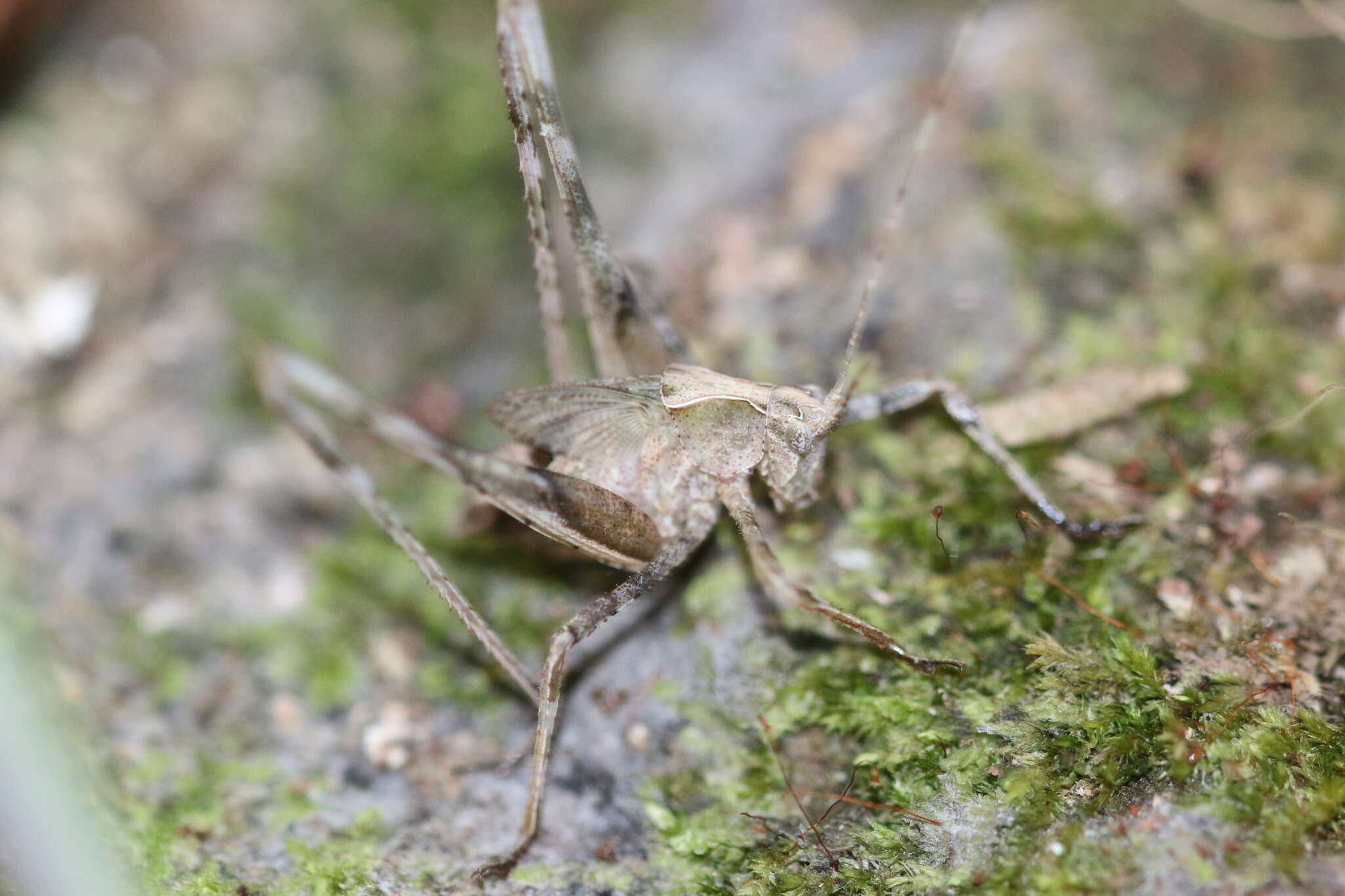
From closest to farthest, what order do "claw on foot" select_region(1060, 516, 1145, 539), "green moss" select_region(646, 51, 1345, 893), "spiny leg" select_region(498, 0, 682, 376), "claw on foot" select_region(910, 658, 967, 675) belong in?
1. "green moss" select_region(646, 51, 1345, 893)
2. "claw on foot" select_region(910, 658, 967, 675)
3. "claw on foot" select_region(1060, 516, 1145, 539)
4. "spiny leg" select_region(498, 0, 682, 376)

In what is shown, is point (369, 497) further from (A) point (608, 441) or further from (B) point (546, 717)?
(B) point (546, 717)

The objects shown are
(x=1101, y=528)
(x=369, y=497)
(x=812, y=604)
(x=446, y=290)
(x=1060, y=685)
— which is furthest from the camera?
(x=446, y=290)

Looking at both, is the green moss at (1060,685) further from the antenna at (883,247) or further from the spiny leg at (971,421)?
the antenna at (883,247)

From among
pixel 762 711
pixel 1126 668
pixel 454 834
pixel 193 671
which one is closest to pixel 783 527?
pixel 762 711

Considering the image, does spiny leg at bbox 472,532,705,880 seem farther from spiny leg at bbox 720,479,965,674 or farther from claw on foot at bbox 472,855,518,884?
spiny leg at bbox 720,479,965,674

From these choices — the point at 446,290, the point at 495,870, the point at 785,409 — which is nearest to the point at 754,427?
the point at 785,409

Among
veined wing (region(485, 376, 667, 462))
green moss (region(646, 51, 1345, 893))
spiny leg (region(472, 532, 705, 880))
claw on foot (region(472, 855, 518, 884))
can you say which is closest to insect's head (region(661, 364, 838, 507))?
veined wing (region(485, 376, 667, 462))
